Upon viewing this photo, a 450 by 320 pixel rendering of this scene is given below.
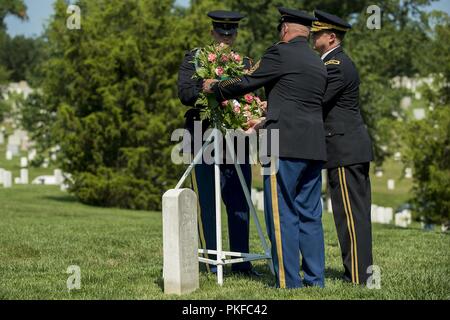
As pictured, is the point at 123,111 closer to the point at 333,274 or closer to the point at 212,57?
the point at 333,274

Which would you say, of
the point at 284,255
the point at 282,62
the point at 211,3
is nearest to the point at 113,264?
the point at 284,255

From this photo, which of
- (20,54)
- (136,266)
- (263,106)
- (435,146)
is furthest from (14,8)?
(20,54)

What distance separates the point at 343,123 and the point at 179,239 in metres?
1.93

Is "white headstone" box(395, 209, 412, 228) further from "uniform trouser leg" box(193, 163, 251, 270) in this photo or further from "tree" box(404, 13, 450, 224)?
"uniform trouser leg" box(193, 163, 251, 270)

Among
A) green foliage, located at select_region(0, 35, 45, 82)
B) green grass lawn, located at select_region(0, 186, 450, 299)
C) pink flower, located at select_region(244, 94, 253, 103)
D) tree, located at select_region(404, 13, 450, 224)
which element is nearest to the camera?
green grass lawn, located at select_region(0, 186, 450, 299)

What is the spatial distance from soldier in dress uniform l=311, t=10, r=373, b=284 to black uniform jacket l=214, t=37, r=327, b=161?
1.41 feet

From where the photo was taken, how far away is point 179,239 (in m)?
6.12

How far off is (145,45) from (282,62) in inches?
676

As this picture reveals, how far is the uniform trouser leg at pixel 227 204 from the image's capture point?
7.70 metres

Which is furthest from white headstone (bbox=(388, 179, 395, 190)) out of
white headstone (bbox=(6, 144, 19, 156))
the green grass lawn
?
the green grass lawn

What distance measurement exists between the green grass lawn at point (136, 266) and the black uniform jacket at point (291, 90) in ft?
4.04

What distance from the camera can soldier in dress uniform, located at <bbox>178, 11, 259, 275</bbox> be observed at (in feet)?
24.1

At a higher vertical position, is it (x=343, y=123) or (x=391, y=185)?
(x=343, y=123)
